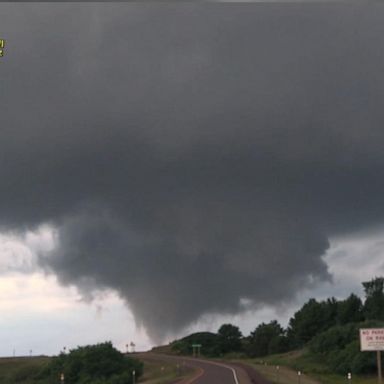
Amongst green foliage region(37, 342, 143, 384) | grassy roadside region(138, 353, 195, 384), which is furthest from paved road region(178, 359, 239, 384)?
green foliage region(37, 342, 143, 384)

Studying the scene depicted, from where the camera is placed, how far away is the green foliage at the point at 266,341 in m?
149

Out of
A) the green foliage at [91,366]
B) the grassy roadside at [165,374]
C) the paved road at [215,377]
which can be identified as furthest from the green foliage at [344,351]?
the green foliage at [91,366]

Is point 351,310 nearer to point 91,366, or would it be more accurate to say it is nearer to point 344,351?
point 344,351

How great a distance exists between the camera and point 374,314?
12438cm

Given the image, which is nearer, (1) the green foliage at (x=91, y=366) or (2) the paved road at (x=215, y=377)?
(2) the paved road at (x=215, y=377)

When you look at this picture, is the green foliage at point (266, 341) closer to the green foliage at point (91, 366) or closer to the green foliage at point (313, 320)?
the green foliage at point (313, 320)

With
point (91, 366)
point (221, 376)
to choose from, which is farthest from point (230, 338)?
point (221, 376)

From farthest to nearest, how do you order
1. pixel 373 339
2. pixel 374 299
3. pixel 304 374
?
pixel 374 299 → pixel 304 374 → pixel 373 339

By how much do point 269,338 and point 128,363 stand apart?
3139 inches

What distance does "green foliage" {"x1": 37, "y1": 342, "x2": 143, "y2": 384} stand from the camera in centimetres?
7406

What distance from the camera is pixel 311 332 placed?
145 meters

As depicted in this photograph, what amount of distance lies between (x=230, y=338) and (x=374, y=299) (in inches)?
2589

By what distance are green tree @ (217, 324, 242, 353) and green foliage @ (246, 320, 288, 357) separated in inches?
917

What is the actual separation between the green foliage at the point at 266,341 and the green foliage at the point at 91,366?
235 feet
